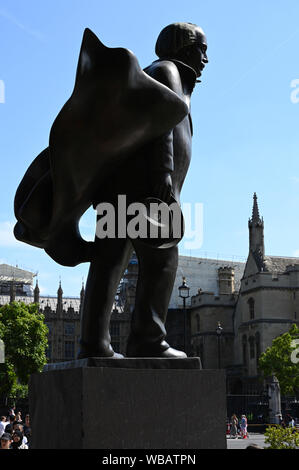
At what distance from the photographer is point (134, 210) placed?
4.04 m

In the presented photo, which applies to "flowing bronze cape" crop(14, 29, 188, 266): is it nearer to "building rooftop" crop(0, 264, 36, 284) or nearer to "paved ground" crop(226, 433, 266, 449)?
"paved ground" crop(226, 433, 266, 449)

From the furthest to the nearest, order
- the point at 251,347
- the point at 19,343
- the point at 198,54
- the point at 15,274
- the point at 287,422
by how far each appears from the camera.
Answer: the point at 15,274
the point at 251,347
the point at 19,343
the point at 287,422
the point at 198,54

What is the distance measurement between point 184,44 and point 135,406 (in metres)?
2.50

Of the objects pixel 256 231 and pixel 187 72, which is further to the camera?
pixel 256 231

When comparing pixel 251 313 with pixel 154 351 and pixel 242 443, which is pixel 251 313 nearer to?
pixel 242 443

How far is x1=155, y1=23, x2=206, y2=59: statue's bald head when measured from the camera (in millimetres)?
4590

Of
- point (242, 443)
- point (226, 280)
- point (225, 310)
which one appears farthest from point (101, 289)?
point (226, 280)

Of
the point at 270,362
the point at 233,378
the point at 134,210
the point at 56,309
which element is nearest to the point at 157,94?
the point at 134,210

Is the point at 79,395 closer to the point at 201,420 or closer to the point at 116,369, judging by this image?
the point at 116,369

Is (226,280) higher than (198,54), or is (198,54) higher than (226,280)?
(226,280)

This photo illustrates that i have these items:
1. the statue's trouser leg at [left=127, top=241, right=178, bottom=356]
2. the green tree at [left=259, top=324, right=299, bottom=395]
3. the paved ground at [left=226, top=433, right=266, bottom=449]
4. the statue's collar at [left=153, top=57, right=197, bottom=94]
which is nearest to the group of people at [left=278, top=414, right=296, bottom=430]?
the paved ground at [left=226, top=433, right=266, bottom=449]

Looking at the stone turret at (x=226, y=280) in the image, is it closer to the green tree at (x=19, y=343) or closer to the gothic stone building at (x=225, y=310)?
the gothic stone building at (x=225, y=310)

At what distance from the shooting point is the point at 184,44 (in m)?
4.60

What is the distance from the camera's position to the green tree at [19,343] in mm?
45906
